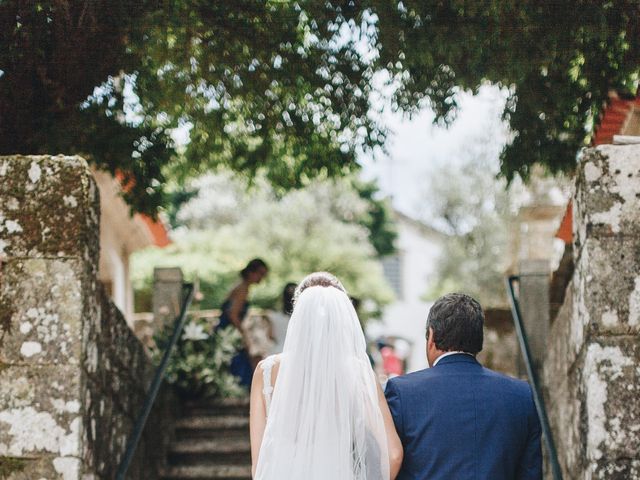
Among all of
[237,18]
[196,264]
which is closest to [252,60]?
[237,18]

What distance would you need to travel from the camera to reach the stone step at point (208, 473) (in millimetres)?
Answer: 8070

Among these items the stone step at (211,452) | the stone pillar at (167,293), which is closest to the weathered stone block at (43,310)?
the stone step at (211,452)

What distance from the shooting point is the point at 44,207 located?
526 centimetres

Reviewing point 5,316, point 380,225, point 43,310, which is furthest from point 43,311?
point 380,225

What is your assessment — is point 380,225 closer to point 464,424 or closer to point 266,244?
point 266,244

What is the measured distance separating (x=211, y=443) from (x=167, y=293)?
1929 millimetres

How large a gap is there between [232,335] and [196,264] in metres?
18.3

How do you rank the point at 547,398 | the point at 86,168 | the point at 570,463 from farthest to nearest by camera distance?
the point at 547,398 → the point at 570,463 → the point at 86,168

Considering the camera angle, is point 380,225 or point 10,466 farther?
point 380,225

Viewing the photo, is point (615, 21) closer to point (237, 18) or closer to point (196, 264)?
point (237, 18)

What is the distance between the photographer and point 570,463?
18.7 ft

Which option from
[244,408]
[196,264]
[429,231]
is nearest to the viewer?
[244,408]

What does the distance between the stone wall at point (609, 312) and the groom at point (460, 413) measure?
0.66 meters

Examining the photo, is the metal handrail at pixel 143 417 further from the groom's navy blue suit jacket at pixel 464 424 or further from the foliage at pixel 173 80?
the groom's navy blue suit jacket at pixel 464 424
